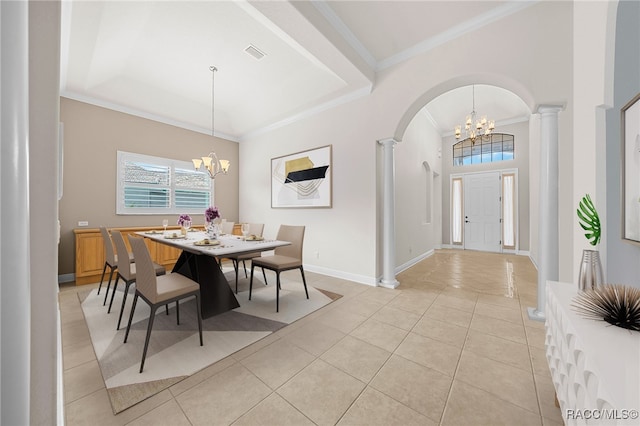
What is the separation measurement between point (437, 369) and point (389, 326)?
24.1 inches

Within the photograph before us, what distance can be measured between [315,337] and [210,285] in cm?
127

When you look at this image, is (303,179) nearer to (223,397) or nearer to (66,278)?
(223,397)

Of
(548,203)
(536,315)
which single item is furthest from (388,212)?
(536,315)

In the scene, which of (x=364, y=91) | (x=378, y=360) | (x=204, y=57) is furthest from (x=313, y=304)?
(x=204, y=57)

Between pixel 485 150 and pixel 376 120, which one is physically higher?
pixel 485 150

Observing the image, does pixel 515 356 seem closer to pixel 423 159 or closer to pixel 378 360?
pixel 378 360

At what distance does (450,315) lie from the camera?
7.87ft

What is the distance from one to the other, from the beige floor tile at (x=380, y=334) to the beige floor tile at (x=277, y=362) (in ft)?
1.71

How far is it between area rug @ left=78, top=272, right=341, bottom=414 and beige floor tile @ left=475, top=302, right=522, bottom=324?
158 cm

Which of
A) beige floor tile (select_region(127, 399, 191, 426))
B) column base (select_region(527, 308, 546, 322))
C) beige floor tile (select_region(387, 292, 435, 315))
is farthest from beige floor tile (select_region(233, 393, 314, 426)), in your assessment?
column base (select_region(527, 308, 546, 322))

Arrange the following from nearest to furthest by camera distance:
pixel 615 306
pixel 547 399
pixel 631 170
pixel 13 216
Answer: pixel 13 216
pixel 615 306
pixel 631 170
pixel 547 399

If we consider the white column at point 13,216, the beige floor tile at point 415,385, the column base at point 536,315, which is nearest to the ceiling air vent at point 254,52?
the white column at point 13,216

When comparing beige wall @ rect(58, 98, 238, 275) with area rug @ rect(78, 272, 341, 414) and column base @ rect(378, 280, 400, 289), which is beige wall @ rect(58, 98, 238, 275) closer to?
area rug @ rect(78, 272, 341, 414)

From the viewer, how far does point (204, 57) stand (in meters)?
3.23
